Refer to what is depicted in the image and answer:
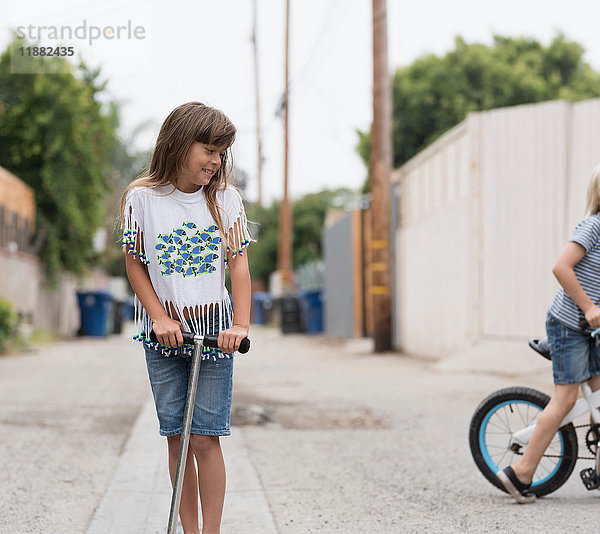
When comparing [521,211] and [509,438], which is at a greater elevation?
[521,211]

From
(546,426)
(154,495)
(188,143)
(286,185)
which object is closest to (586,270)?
(546,426)

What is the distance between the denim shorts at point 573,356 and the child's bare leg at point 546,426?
0.05 meters

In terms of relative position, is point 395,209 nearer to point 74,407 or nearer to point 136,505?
point 74,407

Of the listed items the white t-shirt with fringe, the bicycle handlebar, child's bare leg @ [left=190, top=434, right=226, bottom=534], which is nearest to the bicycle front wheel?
the bicycle handlebar

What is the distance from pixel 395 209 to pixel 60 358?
19.8 feet

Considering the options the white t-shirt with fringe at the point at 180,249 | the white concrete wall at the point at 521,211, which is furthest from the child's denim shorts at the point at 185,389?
the white concrete wall at the point at 521,211

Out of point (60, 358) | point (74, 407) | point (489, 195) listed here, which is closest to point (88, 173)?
point (60, 358)

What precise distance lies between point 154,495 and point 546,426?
1.95 m

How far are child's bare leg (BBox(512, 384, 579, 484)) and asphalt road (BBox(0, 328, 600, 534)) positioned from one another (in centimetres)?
20

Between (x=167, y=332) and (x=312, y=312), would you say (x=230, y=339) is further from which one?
(x=312, y=312)

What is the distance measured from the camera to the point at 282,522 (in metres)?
→ 4.15

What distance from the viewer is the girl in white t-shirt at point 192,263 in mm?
3158

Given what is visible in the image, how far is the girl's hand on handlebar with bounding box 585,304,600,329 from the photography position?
3998 mm

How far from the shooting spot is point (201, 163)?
10.3ft
